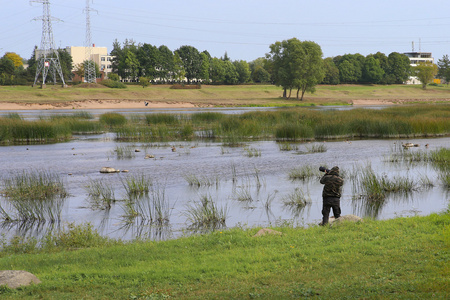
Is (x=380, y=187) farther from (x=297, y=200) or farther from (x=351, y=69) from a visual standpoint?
(x=351, y=69)

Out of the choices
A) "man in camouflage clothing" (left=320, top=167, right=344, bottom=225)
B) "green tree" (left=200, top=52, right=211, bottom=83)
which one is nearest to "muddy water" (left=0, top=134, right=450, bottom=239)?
"man in camouflage clothing" (left=320, top=167, right=344, bottom=225)

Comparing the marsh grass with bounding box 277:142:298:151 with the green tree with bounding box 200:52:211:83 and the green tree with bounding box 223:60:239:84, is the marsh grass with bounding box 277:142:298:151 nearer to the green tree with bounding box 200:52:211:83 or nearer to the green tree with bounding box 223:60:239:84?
the green tree with bounding box 200:52:211:83

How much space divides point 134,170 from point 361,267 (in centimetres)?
1718

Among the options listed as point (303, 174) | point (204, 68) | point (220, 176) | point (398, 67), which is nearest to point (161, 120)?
point (220, 176)

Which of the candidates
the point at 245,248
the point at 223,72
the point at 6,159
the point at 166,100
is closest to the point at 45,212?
the point at 245,248

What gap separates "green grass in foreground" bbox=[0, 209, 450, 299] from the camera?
7.16 m

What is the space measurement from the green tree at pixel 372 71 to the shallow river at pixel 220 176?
361 ft

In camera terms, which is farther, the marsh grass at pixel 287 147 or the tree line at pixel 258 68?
the tree line at pixel 258 68

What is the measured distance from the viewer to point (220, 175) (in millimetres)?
22500

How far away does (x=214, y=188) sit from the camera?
19672 mm

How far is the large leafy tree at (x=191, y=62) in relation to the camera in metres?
127

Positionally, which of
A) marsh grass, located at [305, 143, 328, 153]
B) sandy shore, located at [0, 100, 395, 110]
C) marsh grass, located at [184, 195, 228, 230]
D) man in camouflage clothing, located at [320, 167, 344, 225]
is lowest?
marsh grass, located at [184, 195, 228, 230]

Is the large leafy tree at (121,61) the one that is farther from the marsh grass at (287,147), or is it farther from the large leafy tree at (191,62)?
the marsh grass at (287,147)

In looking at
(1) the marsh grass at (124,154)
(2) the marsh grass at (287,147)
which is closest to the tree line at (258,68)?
(2) the marsh grass at (287,147)
